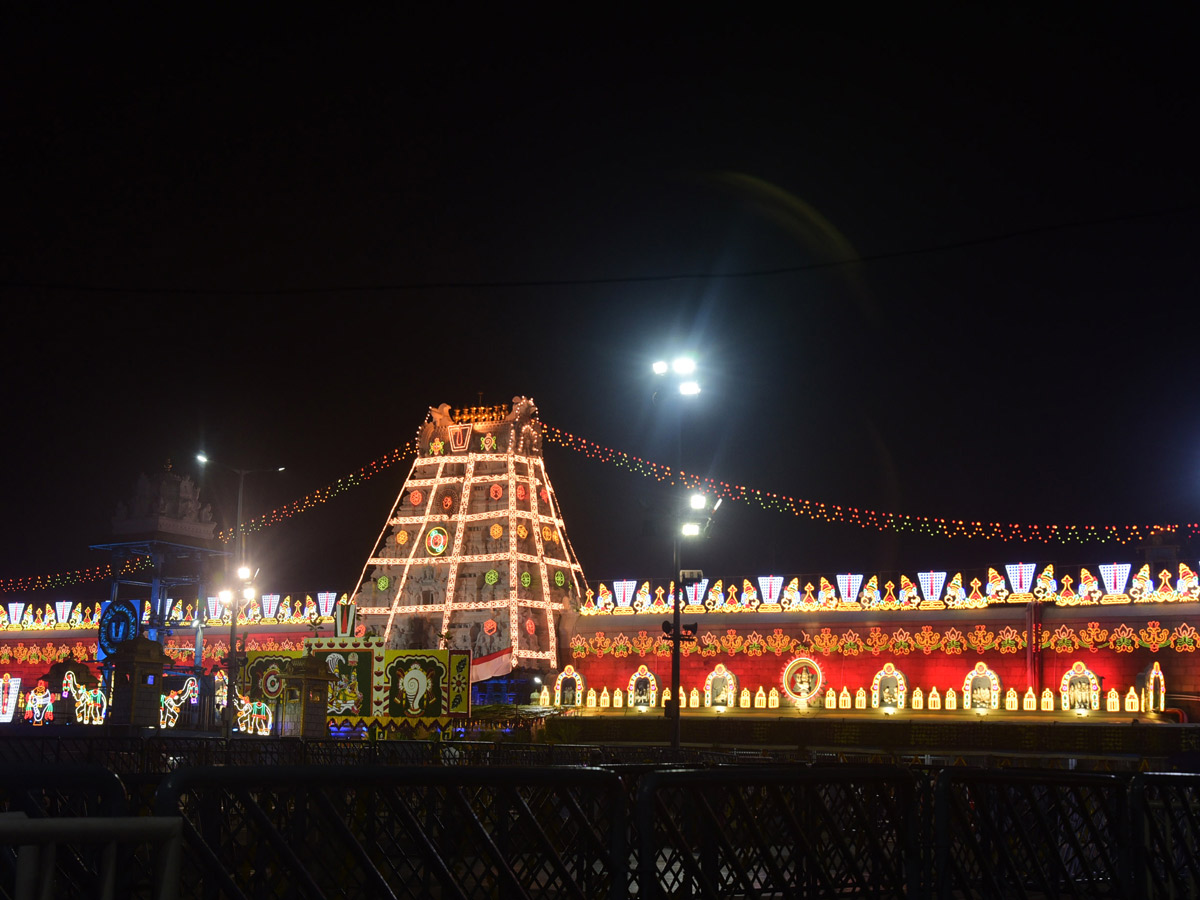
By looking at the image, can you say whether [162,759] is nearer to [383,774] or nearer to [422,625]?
[383,774]

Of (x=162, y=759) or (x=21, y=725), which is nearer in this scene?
(x=162, y=759)

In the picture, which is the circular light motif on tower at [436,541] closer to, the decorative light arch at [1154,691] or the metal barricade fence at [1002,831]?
the decorative light arch at [1154,691]

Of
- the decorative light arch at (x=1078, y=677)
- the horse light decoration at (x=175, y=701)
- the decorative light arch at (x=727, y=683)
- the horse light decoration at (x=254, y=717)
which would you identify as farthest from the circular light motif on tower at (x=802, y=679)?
the horse light decoration at (x=175, y=701)

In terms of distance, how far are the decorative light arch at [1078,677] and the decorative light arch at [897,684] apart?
17.2 ft

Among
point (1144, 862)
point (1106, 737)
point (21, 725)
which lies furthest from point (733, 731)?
point (1144, 862)

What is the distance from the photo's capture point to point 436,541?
55000 millimetres

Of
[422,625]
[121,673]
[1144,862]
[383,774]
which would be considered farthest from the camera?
[422,625]

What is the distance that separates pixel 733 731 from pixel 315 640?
42.6ft

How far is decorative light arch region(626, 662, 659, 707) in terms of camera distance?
4916 centimetres

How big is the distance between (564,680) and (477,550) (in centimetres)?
678

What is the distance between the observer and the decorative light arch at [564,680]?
168 ft

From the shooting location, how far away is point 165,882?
4738 millimetres

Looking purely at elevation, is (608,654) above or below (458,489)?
below

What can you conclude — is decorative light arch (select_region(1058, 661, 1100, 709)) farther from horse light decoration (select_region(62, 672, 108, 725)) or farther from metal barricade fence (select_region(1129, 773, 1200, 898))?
horse light decoration (select_region(62, 672, 108, 725))
